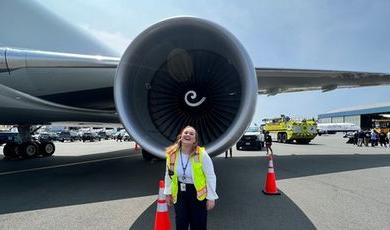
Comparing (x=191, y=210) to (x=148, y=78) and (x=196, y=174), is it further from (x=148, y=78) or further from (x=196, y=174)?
(x=148, y=78)

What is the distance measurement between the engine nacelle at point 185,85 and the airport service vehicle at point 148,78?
0.01 metres

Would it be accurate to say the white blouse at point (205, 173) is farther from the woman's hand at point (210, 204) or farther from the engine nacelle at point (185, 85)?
the engine nacelle at point (185, 85)

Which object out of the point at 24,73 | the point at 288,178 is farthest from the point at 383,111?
the point at 24,73

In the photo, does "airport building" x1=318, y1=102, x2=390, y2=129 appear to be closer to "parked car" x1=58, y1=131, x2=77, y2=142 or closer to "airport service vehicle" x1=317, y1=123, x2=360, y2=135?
"airport service vehicle" x1=317, y1=123, x2=360, y2=135

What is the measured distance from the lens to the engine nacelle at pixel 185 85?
4.54 meters

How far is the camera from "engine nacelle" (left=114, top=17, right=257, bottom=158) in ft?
14.9

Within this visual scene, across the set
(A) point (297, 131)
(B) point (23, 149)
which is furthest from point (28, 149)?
(A) point (297, 131)

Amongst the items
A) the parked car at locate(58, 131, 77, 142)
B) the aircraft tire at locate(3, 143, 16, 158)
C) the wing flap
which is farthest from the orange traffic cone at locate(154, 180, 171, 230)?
the parked car at locate(58, 131, 77, 142)

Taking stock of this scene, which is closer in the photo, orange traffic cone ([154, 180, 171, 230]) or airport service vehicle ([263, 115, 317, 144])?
orange traffic cone ([154, 180, 171, 230])

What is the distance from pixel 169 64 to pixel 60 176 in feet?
12.3

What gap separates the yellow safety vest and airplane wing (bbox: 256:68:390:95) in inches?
166

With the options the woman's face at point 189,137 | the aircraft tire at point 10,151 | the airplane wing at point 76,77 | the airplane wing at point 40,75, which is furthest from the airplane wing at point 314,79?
the aircraft tire at point 10,151

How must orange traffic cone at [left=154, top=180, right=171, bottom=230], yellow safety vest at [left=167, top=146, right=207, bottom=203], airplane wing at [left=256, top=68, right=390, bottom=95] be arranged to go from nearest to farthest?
yellow safety vest at [left=167, top=146, right=207, bottom=203] < orange traffic cone at [left=154, top=180, right=171, bottom=230] < airplane wing at [left=256, top=68, right=390, bottom=95]

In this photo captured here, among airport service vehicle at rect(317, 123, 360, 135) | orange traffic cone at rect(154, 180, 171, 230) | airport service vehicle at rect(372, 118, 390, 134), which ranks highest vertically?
orange traffic cone at rect(154, 180, 171, 230)
